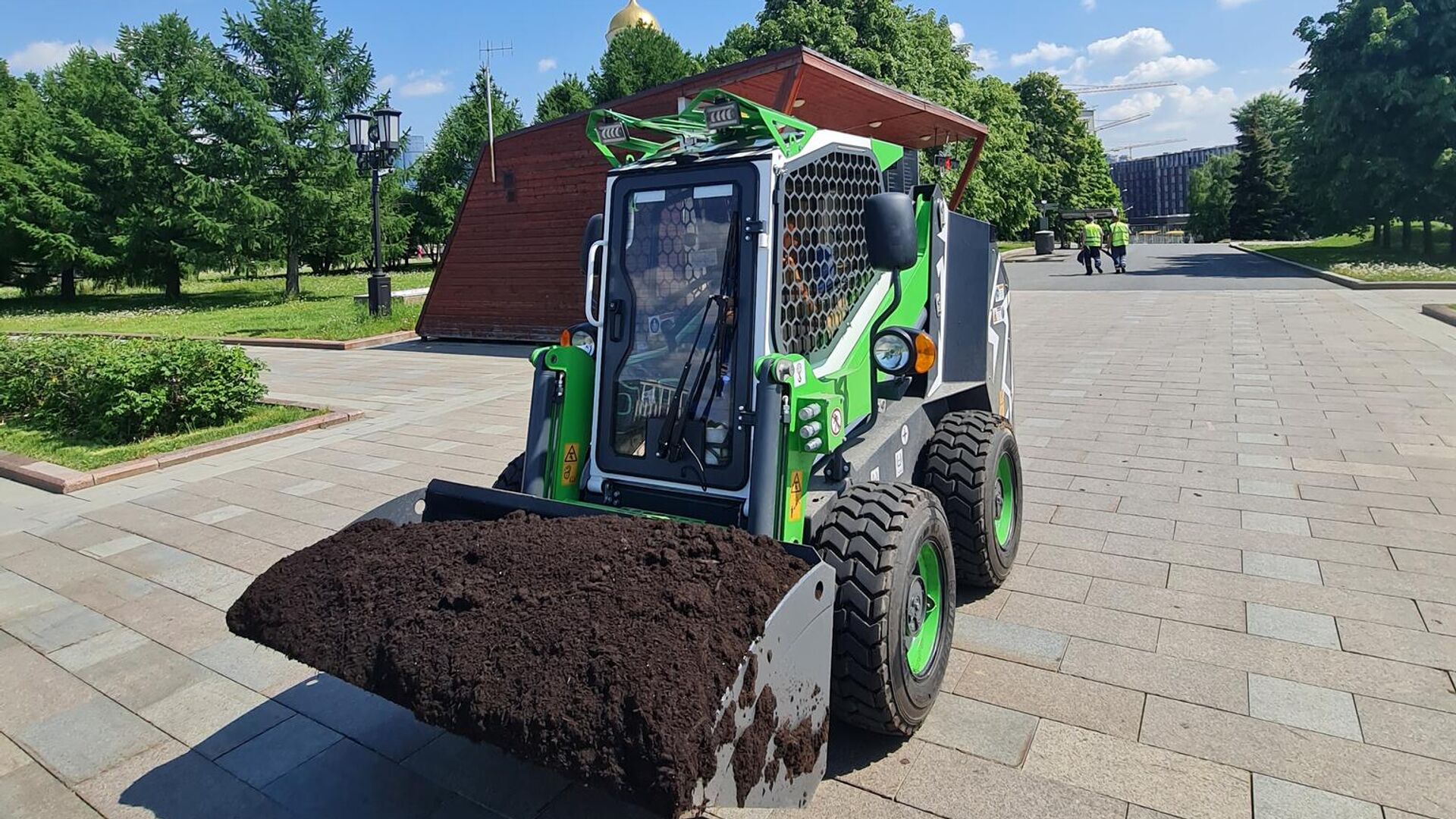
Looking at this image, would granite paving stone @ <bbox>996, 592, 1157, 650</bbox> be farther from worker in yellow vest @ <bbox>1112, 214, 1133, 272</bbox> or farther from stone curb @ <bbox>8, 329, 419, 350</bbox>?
worker in yellow vest @ <bbox>1112, 214, 1133, 272</bbox>

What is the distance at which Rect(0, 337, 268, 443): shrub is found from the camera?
8.80m

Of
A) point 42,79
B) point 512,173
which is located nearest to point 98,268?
point 42,79

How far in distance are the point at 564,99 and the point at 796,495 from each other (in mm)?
43583

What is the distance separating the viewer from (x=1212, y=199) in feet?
262

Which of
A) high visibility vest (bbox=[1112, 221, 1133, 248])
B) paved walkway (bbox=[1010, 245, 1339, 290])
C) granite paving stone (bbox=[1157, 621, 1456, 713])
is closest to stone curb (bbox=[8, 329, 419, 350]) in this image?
paved walkway (bbox=[1010, 245, 1339, 290])

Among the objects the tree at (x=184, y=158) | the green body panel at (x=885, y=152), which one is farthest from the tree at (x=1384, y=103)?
the tree at (x=184, y=158)

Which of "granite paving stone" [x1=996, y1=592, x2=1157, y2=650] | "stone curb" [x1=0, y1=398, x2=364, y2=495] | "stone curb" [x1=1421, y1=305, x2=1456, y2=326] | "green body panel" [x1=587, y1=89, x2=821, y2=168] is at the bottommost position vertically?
"granite paving stone" [x1=996, y1=592, x2=1157, y2=650]

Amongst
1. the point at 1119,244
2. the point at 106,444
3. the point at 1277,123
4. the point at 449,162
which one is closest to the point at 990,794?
the point at 106,444

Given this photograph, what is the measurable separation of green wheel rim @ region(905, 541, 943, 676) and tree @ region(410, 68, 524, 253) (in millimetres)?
45503

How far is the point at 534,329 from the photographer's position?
15945 millimetres

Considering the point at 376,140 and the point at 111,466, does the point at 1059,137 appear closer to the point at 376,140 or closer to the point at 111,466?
the point at 376,140

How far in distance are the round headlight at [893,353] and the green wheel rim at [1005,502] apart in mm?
1286

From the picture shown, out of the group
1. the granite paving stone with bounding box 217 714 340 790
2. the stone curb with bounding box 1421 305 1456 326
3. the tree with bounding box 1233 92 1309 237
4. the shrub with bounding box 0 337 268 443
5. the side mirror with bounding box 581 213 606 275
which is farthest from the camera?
the tree with bounding box 1233 92 1309 237

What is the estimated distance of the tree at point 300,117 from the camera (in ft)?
90.8
